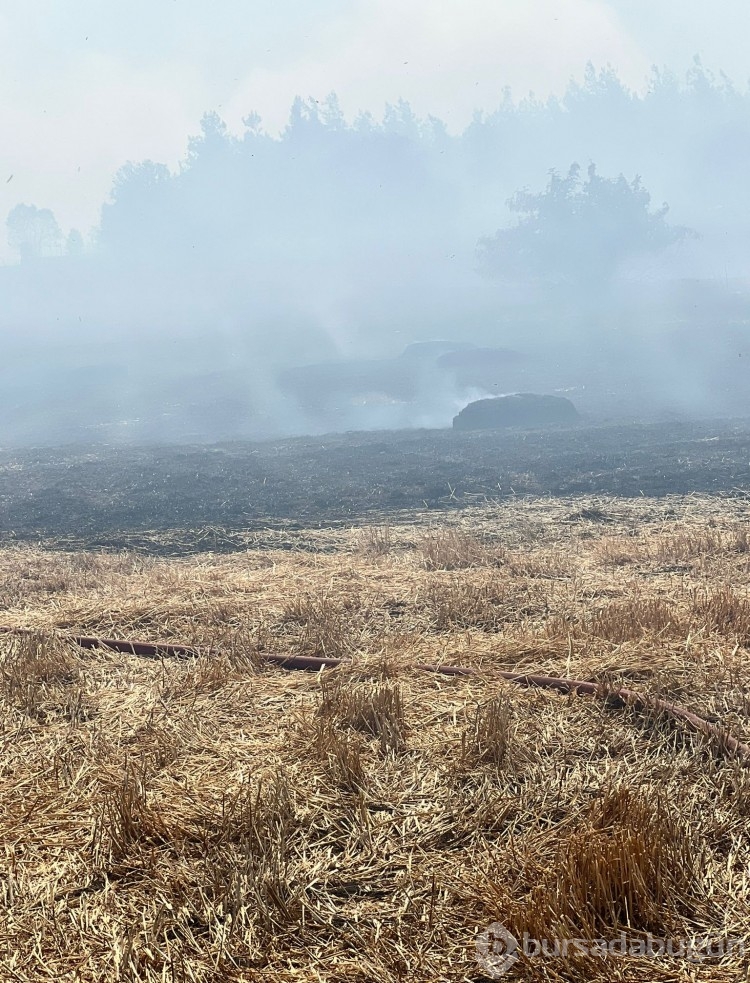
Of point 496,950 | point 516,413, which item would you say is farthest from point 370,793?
point 516,413

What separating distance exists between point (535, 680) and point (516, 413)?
138 feet

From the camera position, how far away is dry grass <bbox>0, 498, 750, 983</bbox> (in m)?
2.43

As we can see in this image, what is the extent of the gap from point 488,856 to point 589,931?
1.91ft

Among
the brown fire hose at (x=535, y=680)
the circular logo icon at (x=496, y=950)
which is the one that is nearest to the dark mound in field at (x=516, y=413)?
the brown fire hose at (x=535, y=680)

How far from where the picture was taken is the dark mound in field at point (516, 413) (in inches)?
1730

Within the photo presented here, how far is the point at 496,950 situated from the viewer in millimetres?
2348

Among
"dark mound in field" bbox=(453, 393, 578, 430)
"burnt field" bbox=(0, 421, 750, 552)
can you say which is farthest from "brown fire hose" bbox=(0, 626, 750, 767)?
"dark mound in field" bbox=(453, 393, 578, 430)

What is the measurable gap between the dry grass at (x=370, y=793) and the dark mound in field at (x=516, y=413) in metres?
37.5

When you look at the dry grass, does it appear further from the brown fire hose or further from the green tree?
the green tree

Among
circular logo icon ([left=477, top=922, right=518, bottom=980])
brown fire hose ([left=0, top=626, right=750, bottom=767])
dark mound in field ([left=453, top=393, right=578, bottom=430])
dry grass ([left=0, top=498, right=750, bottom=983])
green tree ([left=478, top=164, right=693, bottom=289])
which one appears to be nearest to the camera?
circular logo icon ([left=477, top=922, right=518, bottom=980])

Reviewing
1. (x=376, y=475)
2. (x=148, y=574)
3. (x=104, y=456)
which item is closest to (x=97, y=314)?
(x=104, y=456)

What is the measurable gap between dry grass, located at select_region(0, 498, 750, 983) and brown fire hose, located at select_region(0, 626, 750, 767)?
0.27 feet

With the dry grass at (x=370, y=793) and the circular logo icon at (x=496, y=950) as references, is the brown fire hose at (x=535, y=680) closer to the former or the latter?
the dry grass at (x=370, y=793)

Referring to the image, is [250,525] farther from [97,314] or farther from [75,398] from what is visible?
[97,314]
